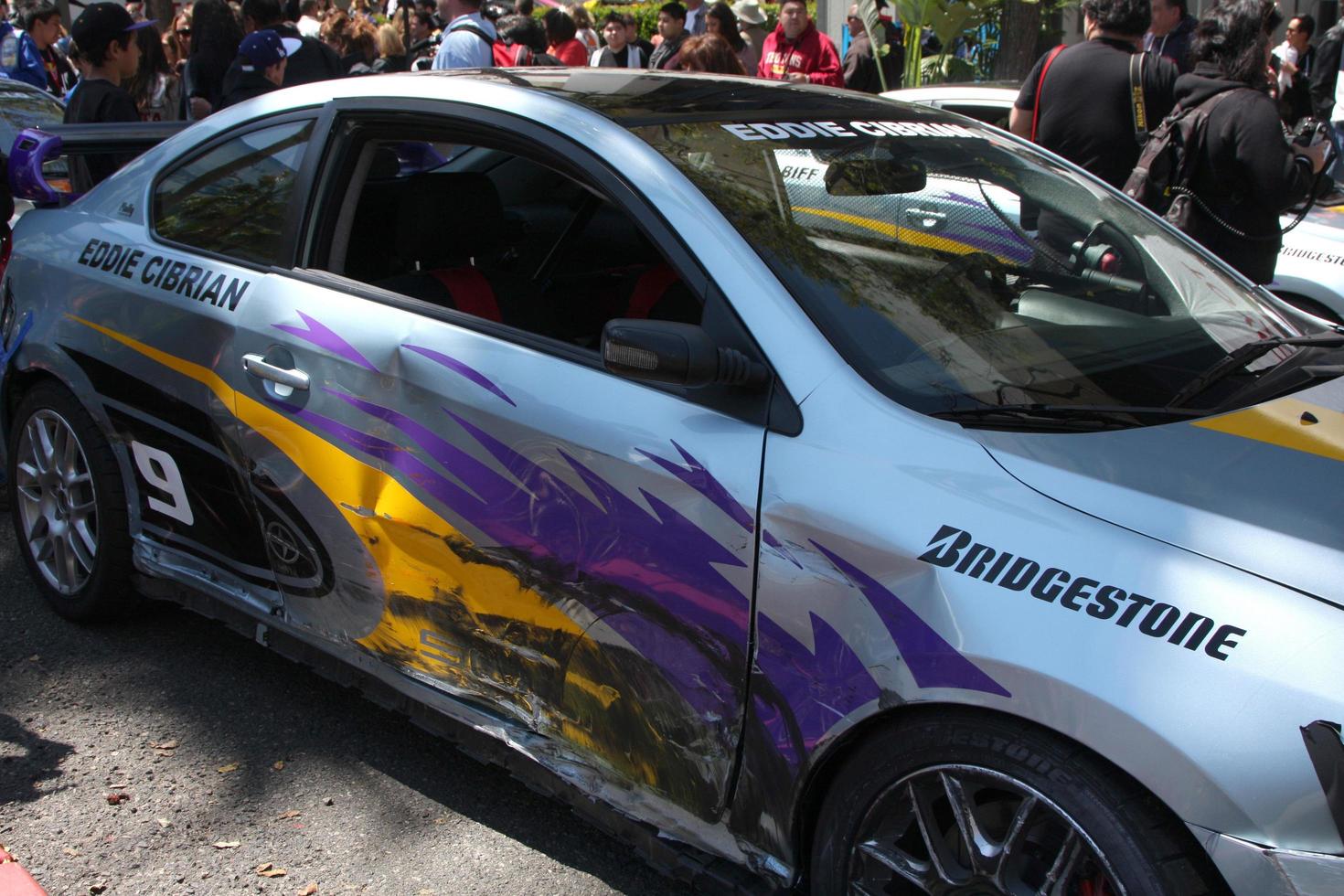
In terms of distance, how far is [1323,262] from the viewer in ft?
19.8

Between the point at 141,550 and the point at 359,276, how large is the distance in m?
1.12

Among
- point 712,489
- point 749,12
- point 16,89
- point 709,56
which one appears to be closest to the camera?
point 712,489

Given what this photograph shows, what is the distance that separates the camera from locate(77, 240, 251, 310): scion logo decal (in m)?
3.27

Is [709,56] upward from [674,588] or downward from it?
upward

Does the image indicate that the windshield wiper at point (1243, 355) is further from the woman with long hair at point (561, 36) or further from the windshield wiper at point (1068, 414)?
the woman with long hair at point (561, 36)

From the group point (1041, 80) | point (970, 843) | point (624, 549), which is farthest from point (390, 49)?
point (970, 843)

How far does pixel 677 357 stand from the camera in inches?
89.7

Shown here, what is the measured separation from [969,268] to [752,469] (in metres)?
0.78

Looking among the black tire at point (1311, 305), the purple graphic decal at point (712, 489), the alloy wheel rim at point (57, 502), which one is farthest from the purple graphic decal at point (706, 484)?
the black tire at point (1311, 305)

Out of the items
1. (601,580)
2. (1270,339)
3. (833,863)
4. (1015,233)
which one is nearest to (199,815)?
(601,580)

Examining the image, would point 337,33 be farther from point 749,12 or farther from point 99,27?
point 99,27

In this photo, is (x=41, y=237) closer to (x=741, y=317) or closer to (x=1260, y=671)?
(x=741, y=317)

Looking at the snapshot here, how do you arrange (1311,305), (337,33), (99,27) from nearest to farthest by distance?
(99,27)
(1311,305)
(337,33)

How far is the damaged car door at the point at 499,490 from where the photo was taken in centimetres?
238
